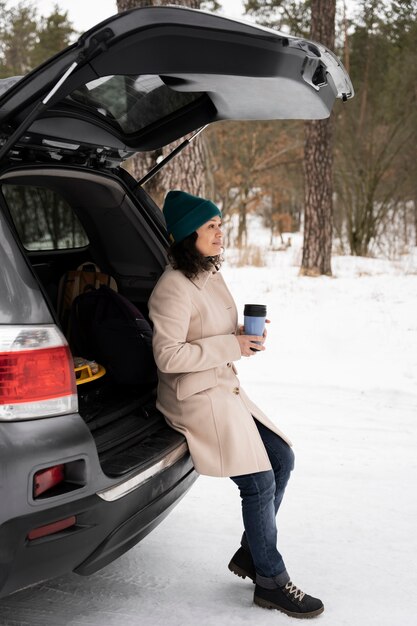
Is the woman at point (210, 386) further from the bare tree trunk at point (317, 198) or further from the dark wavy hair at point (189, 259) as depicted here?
the bare tree trunk at point (317, 198)

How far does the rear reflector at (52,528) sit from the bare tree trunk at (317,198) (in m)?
10.4

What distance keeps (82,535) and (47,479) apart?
8.9 inches

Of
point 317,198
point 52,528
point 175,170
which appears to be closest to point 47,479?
point 52,528

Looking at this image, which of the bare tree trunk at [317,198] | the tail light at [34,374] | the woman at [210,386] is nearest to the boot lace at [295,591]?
the woman at [210,386]

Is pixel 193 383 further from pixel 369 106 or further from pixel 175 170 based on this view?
pixel 369 106

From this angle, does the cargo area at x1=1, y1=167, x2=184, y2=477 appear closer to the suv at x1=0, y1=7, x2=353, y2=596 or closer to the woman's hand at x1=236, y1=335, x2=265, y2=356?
the suv at x1=0, y1=7, x2=353, y2=596

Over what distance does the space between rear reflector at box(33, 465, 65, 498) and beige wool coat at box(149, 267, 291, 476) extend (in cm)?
63

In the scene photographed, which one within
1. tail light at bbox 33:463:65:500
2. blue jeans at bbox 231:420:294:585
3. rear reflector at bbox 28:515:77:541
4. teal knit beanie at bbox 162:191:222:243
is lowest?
blue jeans at bbox 231:420:294:585

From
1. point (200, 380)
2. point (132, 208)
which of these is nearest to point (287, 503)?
point (200, 380)

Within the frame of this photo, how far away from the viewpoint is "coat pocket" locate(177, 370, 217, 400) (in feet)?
8.83

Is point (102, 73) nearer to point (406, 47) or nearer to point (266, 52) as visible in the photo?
point (266, 52)

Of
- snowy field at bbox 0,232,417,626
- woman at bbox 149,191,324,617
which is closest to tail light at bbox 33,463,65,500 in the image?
woman at bbox 149,191,324,617

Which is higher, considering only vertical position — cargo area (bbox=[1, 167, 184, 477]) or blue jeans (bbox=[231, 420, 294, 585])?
cargo area (bbox=[1, 167, 184, 477])

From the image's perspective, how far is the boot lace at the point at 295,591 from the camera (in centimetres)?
269
